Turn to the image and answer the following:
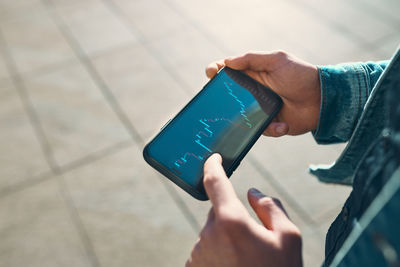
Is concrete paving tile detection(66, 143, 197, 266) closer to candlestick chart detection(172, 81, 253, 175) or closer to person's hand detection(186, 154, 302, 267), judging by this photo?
candlestick chart detection(172, 81, 253, 175)

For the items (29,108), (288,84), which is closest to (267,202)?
(288,84)

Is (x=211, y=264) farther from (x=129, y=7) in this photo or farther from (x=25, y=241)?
(x=129, y=7)

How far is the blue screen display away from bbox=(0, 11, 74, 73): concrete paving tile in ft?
7.99

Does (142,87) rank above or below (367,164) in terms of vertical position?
below

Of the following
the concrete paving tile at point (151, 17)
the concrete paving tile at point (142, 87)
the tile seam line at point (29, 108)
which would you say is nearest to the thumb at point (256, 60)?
the concrete paving tile at point (142, 87)

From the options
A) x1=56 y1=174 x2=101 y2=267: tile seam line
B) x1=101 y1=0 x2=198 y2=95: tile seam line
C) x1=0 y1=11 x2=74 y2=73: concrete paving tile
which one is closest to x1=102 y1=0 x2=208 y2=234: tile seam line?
x1=101 y1=0 x2=198 y2=95: tile seam line

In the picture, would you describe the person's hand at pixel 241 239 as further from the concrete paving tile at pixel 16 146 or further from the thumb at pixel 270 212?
the concrete paving tile at pixel 16 146

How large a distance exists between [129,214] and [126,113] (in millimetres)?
991

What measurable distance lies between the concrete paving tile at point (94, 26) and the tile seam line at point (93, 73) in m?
0.06

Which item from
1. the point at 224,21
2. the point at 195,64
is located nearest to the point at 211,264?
the point at 195,64

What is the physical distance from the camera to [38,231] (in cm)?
223

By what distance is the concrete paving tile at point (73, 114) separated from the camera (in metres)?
2.72

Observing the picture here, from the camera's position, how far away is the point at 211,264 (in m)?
0.93

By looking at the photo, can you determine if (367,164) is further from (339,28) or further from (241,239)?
(339,28)
